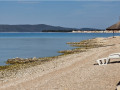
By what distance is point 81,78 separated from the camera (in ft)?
41.8

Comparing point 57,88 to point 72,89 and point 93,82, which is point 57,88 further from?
point 93,82

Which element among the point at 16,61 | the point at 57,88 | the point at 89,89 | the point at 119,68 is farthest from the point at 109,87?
the point at 16,61

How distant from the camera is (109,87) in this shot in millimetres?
10852

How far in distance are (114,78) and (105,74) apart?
37.5 inches

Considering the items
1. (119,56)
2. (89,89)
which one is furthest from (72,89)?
(119,56)

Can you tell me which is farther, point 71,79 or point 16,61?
point 16,61

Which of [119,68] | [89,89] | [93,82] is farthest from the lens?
[119,68]

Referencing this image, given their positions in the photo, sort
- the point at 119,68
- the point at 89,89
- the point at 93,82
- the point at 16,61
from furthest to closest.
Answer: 1. the point at 16,61
2. the point at 119,68
3. the point at 93,82
4. the point at 89,89

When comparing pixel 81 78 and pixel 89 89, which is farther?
pixel 81 78

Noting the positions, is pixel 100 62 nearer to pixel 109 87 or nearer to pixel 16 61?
pixel 109 87

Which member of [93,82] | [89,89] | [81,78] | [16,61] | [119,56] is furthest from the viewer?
[16,61]

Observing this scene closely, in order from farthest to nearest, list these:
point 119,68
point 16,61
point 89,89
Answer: point 16,61
point 119,68
point 89,89

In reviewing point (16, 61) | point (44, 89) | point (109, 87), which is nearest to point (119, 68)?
point (109, 87)

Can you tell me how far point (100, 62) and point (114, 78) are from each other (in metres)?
5.59
